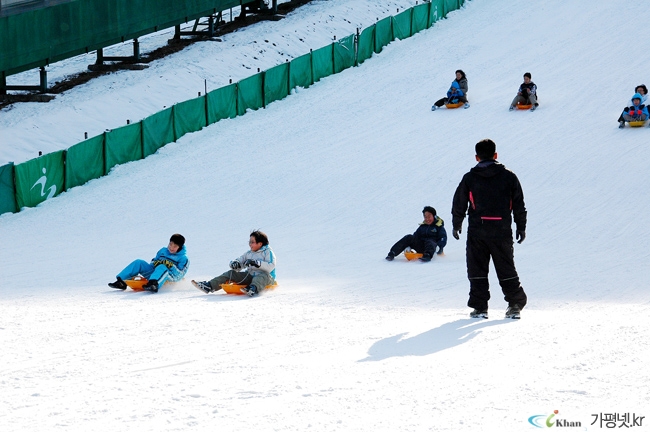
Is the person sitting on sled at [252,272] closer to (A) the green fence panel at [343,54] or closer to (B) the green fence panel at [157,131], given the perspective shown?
(B) the green fence panel at [157,131]

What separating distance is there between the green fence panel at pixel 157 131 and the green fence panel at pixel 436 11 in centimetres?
1557

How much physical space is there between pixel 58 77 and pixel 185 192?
12472 millimetres

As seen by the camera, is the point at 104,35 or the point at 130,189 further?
the point at 104,35

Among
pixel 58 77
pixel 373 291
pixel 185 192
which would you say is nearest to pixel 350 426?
pixel 373 291

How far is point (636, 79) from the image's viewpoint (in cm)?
2636

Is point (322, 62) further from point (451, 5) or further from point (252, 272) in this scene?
point (252, 272)

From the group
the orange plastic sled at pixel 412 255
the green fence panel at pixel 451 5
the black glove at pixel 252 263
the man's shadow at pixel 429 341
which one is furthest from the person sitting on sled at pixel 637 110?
the green fence panel at pixel 451 5

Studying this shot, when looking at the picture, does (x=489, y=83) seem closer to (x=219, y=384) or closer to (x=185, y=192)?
(x=185, y=192)

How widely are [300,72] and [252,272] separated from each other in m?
18.2

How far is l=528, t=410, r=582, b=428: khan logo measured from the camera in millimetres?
5465

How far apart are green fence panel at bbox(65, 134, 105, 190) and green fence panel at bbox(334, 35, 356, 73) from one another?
11.0 meters

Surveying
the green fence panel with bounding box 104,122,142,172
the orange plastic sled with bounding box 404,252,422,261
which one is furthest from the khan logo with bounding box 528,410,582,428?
the green fence panel with bounding box 104,122,142,172

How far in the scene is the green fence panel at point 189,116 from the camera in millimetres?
24016

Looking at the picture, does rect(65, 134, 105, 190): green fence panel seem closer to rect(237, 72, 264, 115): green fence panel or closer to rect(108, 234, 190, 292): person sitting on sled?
rect(237, 72, 264, 115): green fence panel
